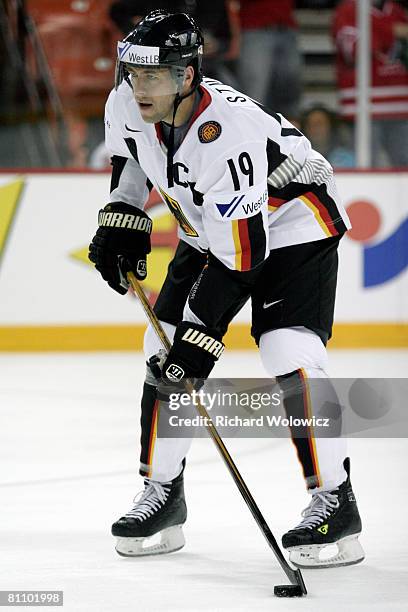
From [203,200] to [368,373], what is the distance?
9.58 feet

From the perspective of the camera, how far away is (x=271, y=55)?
674 cm

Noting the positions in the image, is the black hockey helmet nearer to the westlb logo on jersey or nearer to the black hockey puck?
the westlb logo on jersey

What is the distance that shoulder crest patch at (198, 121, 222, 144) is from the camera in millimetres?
2482

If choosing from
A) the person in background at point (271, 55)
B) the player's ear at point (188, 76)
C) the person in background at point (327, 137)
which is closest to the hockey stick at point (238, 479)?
the player's ear at point (188, 76)

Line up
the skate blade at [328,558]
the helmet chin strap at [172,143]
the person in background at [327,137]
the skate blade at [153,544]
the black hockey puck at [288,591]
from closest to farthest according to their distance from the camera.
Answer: the black hockey puck at [288,591]
the helmet chin strap at [172,143]
the skate blade at [328,558]
the skate blade at [153,544]
the person in background at [327,137]

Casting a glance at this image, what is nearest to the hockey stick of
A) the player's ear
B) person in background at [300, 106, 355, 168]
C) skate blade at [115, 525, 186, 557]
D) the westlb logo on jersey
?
skate blade at [115, 525, 186, 557]

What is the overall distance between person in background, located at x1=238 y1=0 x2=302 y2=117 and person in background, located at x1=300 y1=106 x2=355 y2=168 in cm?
15

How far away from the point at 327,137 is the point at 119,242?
13.0ft

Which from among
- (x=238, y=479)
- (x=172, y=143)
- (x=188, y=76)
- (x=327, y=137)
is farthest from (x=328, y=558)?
(x=327, y=137)

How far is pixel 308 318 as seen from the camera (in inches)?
105

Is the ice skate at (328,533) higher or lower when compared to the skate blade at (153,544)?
higher

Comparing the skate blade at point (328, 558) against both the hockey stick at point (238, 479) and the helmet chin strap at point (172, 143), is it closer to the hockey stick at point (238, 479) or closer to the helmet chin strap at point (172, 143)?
the hockey stick at point (238, 479)

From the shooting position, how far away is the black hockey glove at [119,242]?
2.82 m

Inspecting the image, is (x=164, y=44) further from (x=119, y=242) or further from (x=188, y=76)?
(x=119, y=242)
